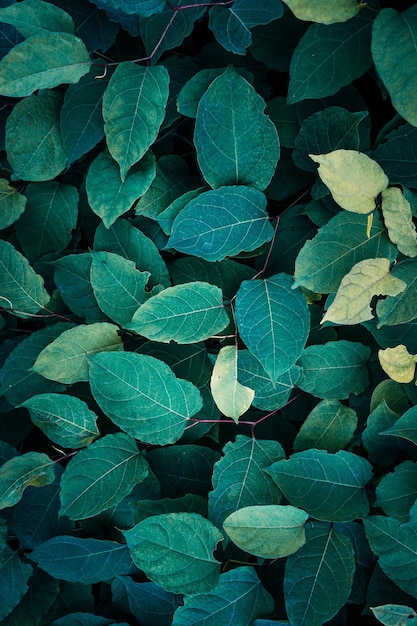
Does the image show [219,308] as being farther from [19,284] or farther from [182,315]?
[19,284]

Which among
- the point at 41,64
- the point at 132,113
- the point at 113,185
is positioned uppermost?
the point at 41,64

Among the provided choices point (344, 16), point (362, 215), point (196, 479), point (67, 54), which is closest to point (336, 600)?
point (196, 479)

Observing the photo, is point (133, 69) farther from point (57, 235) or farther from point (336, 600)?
point (336, 600)

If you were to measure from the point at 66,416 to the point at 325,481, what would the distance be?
48cm

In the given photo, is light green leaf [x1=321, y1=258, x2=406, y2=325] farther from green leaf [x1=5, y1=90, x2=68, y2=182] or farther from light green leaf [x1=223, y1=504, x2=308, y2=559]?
green leaf [x1=5, y1=90, x2=68, y2=182]

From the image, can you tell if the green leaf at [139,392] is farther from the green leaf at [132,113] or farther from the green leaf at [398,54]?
the green leaf at [398,54]

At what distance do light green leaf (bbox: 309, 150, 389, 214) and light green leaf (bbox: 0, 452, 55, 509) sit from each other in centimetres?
73

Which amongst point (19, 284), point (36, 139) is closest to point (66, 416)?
point (19, 284)

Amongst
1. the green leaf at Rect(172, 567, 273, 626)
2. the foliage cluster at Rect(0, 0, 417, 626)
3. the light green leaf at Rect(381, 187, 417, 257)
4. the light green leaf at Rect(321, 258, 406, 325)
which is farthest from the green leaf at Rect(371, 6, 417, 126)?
the green leaf at Rect(172, 567, 273, 626)

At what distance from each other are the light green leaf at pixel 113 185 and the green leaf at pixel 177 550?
0.53 m

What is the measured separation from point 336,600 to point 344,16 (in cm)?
92

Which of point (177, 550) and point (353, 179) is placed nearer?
point (353, 179)

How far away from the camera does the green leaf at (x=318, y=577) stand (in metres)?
1.00

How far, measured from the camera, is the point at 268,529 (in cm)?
101
